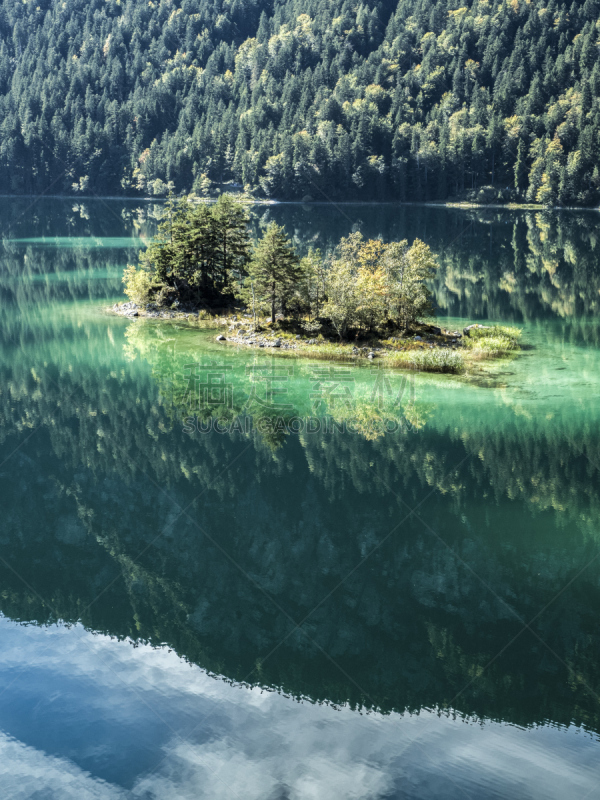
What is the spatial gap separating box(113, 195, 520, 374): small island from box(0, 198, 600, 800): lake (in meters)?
3.62

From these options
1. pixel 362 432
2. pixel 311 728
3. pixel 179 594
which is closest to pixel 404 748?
pixel 311 728

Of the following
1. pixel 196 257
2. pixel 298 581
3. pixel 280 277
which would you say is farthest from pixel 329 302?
pixel 298 581

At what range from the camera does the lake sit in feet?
54.2

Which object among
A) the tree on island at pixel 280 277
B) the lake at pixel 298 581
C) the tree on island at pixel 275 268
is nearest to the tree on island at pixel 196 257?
the tree on island at pixel 280 277

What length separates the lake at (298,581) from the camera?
16.5 meters

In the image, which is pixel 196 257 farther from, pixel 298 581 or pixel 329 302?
pixel 298 581

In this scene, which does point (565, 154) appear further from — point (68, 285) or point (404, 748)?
point (404, 748)

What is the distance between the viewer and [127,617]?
70.1ft

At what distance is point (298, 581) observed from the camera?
22766 mm

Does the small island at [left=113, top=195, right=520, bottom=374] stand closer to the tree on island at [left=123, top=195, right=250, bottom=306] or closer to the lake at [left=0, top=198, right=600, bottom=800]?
the tree on island at [left=123, top=195, right=250, bottom=306]

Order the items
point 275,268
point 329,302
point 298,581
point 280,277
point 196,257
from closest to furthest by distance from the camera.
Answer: point 298,581 < point 329,302 < point 275,268 < point 280,277 < point 196,257

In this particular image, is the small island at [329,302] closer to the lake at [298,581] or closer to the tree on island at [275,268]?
the tree on island at [275,268]

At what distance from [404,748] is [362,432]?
18.4m

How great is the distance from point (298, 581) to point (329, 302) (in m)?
29.0
